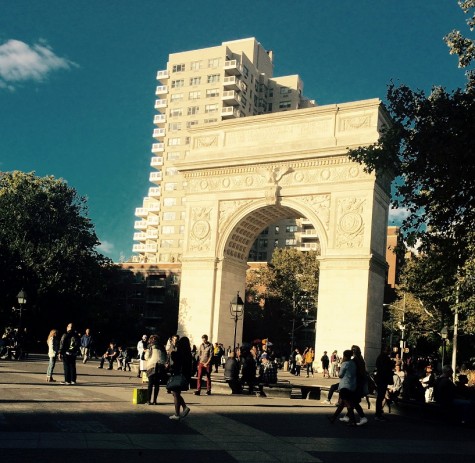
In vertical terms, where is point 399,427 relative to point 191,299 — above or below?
below

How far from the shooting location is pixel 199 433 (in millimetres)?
10758

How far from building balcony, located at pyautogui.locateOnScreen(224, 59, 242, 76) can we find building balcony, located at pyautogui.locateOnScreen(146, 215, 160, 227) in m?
20.9

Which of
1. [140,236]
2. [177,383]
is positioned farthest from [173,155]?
[177,383]

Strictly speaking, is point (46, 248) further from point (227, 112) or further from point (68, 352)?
point (227, 112)

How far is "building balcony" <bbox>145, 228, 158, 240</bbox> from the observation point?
88.8m

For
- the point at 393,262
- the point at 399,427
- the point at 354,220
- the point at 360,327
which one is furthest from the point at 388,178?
the point at 393,262

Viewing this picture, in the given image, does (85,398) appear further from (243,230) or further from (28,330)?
(28,330)

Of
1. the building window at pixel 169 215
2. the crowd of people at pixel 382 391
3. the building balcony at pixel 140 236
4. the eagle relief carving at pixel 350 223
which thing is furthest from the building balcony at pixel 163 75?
the crowd of people at pixel 382 391

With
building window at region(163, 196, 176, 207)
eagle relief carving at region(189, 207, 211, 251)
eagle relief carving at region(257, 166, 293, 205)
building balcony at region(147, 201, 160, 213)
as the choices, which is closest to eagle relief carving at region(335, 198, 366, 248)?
eagle relief carving at region(257, 166, 293, 205)

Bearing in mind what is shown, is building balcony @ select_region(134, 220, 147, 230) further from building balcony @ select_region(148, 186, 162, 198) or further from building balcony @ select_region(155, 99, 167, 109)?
building balcony @ select_region(155, 99, 167, 109)

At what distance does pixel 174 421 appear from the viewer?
39.5ft

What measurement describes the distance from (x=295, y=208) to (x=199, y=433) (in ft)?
86.4

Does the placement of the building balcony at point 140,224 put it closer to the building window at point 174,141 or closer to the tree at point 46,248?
the building window at point 174,141

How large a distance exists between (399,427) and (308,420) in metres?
1.91
